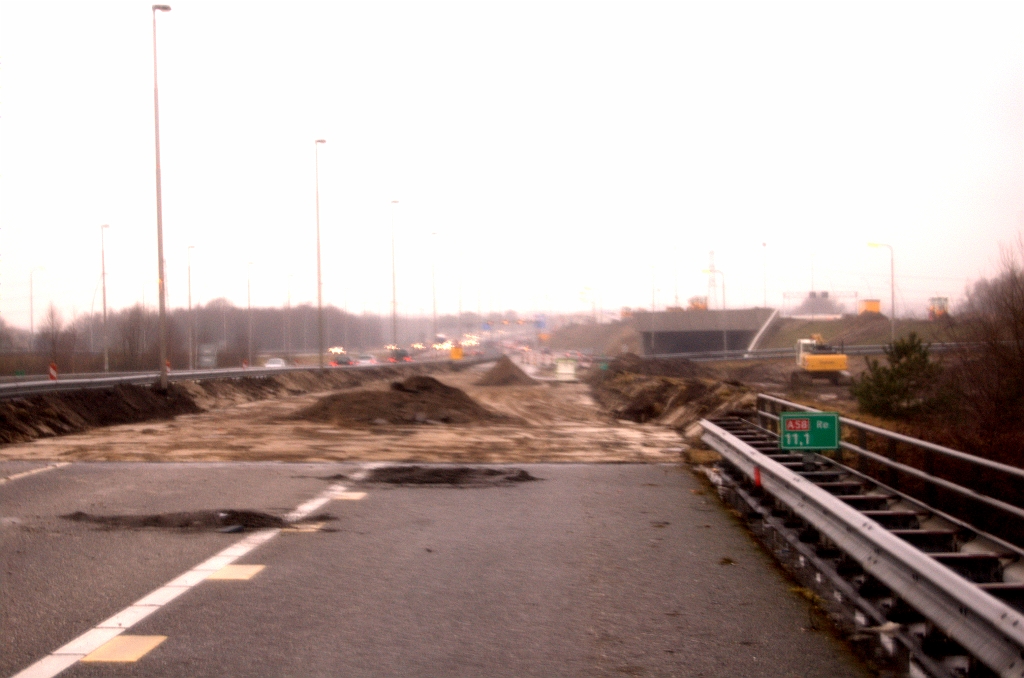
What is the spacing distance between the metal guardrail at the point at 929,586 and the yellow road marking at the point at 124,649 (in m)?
4.31

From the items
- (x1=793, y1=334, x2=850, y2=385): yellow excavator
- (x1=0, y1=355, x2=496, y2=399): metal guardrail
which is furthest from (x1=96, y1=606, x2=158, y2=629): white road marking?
(x1=793, y1=334, x2=850, y2=385): yellow excavator

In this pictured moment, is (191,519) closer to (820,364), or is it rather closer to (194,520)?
(194,520)

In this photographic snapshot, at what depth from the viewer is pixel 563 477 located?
14.1m

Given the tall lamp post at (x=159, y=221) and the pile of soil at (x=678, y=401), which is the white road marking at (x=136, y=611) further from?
the tall lamp post at (x=159, y=221)

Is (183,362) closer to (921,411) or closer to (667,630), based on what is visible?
(921,411)

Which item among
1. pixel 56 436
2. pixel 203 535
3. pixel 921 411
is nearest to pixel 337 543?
pixel 203 535

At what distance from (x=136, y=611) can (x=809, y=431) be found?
22.6 feet

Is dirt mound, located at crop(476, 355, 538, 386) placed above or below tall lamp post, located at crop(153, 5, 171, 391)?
below

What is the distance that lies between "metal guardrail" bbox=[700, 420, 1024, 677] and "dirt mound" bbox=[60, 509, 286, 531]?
17.3 feet

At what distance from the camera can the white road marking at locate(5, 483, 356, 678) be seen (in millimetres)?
5398

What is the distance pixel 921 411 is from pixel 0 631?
86.7ft

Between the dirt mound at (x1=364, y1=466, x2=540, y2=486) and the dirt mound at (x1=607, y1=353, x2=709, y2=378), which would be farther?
the dirt mound at (x1=607, y1=353, x2=709, y2=378)

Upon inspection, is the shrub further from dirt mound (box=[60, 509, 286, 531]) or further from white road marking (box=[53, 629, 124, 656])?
white road marking (box=[53, 629, 124, 656])

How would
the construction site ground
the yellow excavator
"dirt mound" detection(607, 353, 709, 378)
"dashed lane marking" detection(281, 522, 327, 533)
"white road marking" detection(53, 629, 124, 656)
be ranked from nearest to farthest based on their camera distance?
"white road marking" detection(53, 629, 124, 656) < "dashed lane marking" detection(281, 522, 327, 533) < the construction site ground < the yellow excavator < "dirt mound" detection(607, 353, 709, 378)
